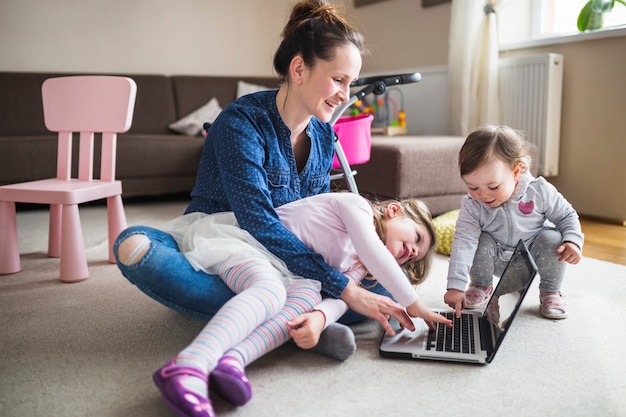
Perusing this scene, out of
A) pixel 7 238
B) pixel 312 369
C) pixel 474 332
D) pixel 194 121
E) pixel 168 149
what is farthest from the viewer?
pixel 194 121

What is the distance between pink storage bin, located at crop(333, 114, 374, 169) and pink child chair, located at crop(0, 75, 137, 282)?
82 cm

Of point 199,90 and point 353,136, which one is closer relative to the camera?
point 353,136

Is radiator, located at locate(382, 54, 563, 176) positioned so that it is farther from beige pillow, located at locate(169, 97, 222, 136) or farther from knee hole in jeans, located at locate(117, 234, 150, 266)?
knee hole in jeans, located at locate(117, 234, 150, 266)

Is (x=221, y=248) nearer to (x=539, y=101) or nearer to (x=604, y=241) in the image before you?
(x=604, y=241)

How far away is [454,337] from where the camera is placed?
1.34m

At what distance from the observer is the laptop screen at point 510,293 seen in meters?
1.23

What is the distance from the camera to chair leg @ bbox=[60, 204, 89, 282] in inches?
75.7

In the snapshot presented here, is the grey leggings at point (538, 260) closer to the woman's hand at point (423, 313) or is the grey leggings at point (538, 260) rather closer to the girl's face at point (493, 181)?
the girl's face at point (493, 181)

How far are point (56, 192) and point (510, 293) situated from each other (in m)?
1.48

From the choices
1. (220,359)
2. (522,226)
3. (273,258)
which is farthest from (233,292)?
(522,226)

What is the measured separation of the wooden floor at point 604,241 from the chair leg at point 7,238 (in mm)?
2188

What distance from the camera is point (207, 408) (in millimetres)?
955

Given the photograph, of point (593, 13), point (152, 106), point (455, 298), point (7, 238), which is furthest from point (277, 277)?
point (152, 106)

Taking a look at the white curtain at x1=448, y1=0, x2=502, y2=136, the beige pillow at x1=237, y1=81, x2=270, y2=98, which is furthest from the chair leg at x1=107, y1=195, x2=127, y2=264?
the beige pillow at x1=237, y1=81, x2=270, y2=98
